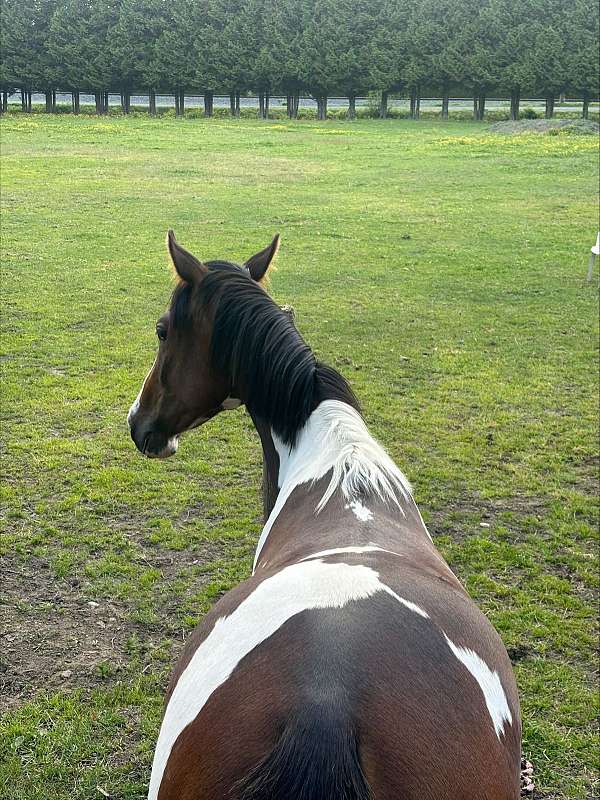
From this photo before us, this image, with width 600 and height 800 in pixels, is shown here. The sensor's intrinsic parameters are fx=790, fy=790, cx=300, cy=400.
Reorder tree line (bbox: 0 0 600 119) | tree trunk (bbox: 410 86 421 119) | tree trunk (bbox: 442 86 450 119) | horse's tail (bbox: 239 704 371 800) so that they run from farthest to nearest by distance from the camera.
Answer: tree trunk (bbox: 410 86 421 119)
tree trunk (bbox: 442 86 450 119)
tree line (bbox: 0 0 600 119)
horse's tail (bbox: 239 704 371 800)

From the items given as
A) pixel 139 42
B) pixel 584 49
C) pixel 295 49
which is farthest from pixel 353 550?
pixel 139 42

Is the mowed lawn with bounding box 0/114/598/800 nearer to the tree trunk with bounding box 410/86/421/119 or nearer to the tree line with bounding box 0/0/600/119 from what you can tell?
the tree line with bounding box 0/0/600/119

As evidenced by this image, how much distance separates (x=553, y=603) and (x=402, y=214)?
13164 mm

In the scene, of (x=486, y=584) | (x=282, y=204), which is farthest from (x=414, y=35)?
(x=486, y=584)

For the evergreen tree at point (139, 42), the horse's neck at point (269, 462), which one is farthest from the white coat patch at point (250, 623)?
the evergreen tree at point (139, 42)

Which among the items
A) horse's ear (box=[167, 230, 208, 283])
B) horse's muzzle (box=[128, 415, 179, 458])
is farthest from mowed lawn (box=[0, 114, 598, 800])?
horse's ear (box=[167, 230, 208, 283])

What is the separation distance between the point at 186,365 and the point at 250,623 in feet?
5.37

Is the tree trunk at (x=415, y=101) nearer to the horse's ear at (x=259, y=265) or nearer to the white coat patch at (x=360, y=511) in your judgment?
the horse's ear at (x=259, y=265)

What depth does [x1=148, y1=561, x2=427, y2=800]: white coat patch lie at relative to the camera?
1.62 m

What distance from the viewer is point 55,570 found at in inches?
180

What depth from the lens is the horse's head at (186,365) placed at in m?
3.01

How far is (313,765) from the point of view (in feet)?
4.25

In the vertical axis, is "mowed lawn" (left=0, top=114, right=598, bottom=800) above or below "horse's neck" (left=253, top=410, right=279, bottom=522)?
below

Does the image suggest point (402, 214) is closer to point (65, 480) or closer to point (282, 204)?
point (282, 204)
